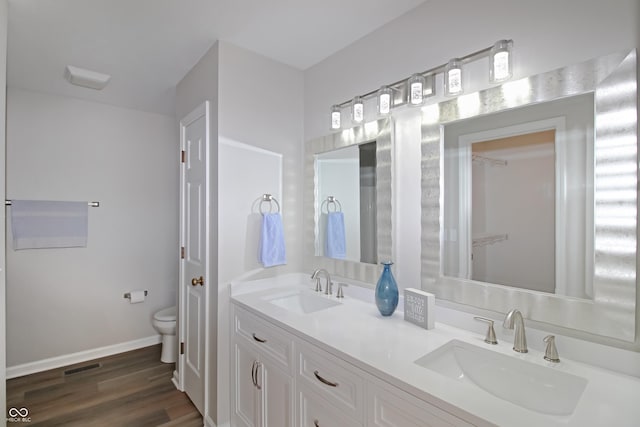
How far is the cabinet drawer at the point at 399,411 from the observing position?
916 mm

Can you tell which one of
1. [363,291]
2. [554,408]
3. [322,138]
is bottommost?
[554,408]

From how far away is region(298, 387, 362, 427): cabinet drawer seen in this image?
47.9 inches

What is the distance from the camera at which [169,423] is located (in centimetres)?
212

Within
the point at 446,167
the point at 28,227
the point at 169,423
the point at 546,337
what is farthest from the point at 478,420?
the point at 28,227

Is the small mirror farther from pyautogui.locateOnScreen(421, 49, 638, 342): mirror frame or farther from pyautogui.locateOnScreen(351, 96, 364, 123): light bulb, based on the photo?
pyautogui.locateOnScreen(421, 49, 638, 342): mirror frame

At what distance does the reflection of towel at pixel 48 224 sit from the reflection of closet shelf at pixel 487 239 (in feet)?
10.7

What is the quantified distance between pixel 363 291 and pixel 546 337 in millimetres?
950

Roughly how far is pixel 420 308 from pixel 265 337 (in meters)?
0.80

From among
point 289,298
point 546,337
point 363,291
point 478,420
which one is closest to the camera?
point 478,420

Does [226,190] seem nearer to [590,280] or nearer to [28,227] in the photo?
[590,280]

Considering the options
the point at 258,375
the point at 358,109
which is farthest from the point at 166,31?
the point at 258,375

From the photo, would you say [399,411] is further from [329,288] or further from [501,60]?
[501,60]

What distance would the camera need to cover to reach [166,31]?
6.15 ft

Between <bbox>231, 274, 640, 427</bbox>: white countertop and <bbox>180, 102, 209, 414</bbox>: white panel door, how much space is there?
19.3 inches
